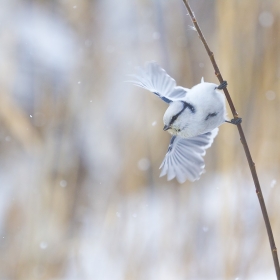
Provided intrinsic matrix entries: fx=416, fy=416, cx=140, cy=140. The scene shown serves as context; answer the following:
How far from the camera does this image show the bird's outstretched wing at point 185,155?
1.94ft

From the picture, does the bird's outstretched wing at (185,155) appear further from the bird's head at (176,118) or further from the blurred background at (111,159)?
the blurred background at (111,159)

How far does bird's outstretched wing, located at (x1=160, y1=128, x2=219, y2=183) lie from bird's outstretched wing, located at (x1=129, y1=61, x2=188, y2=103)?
74 millimetres

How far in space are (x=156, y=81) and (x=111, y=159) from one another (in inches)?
40.7

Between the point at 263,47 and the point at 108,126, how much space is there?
635 mm

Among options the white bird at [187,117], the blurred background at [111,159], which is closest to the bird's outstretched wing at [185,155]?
the white bird at [187,117]

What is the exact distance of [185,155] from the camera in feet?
2.08

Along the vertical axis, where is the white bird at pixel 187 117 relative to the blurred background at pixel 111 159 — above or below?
below

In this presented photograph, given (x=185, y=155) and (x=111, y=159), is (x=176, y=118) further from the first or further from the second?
(x=111, y=159)

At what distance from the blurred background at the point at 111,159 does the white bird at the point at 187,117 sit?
0.85m

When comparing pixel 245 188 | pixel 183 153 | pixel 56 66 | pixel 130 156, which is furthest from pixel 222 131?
pixel 183 153

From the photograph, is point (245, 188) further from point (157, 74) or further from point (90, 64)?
point (157, 74)

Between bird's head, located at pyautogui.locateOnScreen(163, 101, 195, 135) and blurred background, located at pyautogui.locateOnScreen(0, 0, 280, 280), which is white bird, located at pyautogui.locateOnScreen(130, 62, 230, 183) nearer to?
bird's head, located at pyautogui.locateOnScreen(163, 101, 195, 135)

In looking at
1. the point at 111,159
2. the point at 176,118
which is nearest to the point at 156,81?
the point at 176,118

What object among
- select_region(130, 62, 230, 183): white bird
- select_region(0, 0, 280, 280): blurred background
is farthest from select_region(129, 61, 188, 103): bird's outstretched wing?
select_region(0, 0, 280, 280): blurred background
